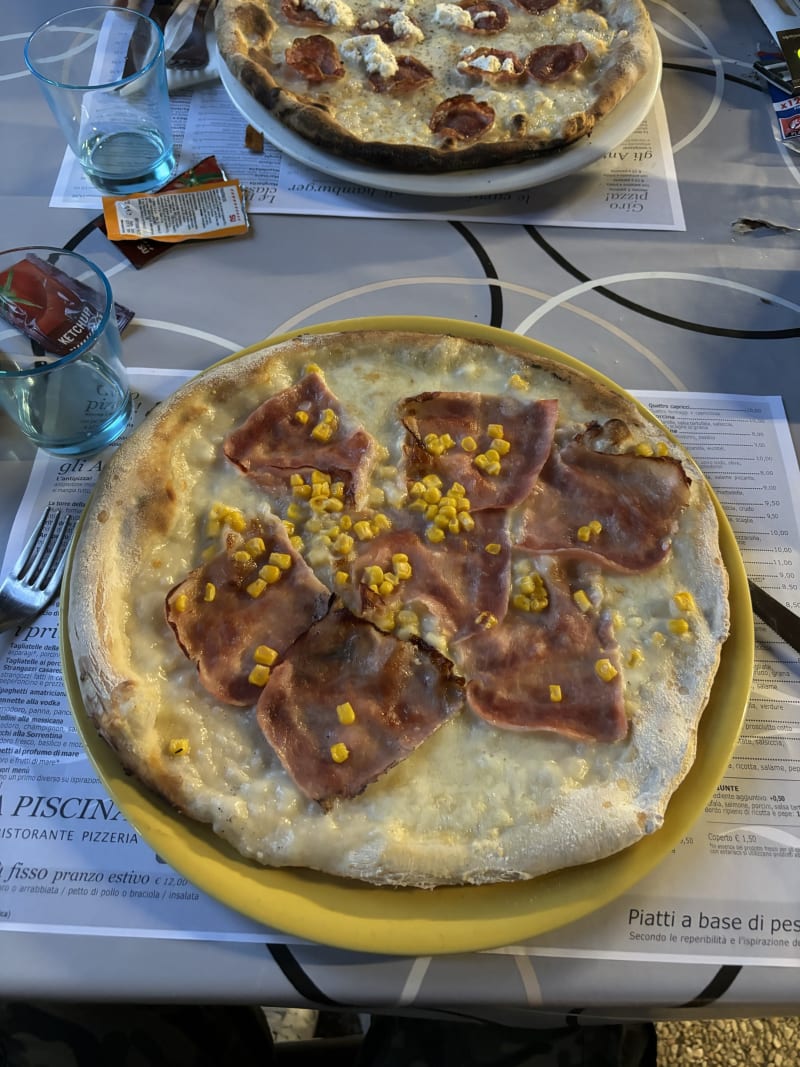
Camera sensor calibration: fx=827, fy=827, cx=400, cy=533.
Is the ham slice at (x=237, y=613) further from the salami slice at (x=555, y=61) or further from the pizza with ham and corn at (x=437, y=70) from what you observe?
the salami slice at (x=555, y=61)

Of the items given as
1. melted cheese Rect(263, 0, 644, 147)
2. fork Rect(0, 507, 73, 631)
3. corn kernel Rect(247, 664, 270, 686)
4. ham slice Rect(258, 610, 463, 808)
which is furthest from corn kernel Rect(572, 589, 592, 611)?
melted cheese Rect(263, 0, 644, 147)

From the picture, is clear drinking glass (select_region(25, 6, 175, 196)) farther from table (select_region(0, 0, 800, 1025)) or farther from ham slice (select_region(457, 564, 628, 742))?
ham slice (select_region(457, 564, 628, 742))

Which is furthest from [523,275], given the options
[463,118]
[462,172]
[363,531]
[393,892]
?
[393,892]

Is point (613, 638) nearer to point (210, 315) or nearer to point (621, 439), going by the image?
point (621, 439)

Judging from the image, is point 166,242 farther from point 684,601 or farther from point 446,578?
point 684,601

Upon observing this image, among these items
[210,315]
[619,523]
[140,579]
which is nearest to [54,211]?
[210,315]

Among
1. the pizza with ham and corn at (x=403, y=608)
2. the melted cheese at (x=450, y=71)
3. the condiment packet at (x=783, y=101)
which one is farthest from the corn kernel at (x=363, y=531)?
the condiment packet at (x=783, y=101)

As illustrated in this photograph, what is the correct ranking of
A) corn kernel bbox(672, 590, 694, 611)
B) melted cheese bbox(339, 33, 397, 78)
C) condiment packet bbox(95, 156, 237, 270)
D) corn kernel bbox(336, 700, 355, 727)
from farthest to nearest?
melted cheese bbox(339, 33, 397, 78)
condiment packet bbox(95, 156, 237, 270)
corn kernel bbox(672, 590, 694, 611)
corn kernel bbox(336, 700, 355, 727)
